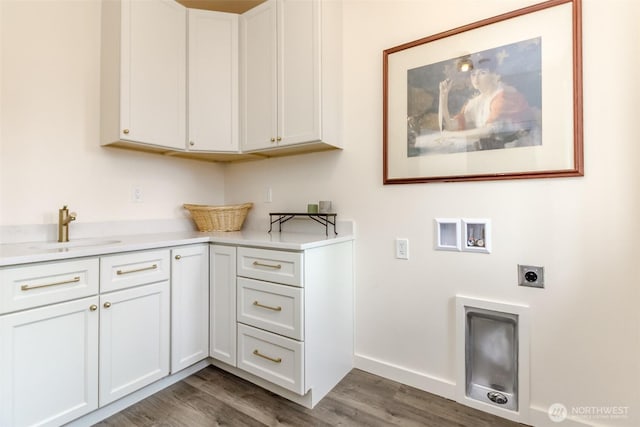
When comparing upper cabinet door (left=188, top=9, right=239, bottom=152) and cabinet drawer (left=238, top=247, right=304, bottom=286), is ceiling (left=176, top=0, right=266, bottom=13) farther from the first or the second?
cabinet drawer (left=238, top=247, right=304, bottom=286)

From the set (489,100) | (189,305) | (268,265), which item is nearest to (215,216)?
(189,305)

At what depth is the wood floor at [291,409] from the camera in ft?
4.74

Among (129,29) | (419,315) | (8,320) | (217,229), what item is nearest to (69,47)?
(129,29)

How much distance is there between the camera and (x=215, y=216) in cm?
220

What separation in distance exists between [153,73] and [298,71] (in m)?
0.90

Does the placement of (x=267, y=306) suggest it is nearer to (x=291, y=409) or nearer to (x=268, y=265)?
(x=268, y=265)

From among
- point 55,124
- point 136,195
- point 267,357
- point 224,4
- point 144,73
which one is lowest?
point 267,357

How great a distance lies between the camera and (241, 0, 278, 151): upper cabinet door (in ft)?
6.31

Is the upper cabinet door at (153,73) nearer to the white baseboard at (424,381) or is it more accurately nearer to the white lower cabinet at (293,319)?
the white lower cabinet at (293,319)

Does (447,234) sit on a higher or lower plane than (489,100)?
lower

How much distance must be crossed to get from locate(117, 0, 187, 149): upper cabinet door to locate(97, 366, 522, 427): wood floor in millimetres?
1496

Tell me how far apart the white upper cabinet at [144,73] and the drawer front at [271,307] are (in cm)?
109

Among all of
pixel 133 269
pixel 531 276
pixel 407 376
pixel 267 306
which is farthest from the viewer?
pixel 407 376

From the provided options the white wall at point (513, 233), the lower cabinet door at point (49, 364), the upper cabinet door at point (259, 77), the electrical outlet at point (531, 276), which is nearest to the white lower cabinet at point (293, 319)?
the white wall at point (513, 233)
